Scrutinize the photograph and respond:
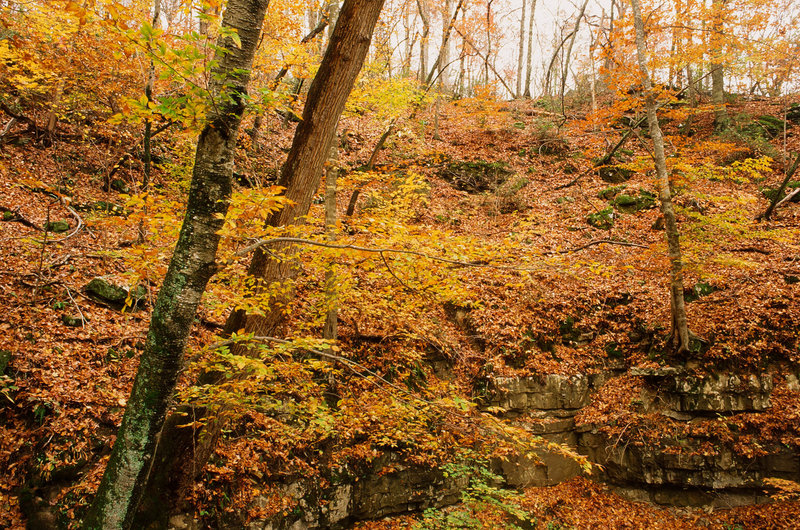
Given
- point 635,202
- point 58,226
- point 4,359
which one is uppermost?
point 635,202

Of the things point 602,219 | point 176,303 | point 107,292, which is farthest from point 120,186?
point 602,219

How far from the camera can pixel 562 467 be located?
24.7ft

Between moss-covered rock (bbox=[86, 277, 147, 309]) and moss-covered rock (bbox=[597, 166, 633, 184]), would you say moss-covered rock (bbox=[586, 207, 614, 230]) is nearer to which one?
moss-covered rock (bbox=[597, 166, 633, 184])

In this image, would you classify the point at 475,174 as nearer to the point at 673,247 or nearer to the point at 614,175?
the point at 614,175

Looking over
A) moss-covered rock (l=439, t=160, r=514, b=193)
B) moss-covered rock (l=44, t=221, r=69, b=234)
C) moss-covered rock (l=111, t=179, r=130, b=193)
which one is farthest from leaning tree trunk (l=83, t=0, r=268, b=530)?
moss-covered rock (l=439, t=160, r=514, b=193)

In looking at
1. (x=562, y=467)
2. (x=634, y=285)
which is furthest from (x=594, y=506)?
(x=634, y=285)

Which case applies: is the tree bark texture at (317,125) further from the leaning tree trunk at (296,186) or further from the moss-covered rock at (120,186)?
the moss-covered rock at (120,186)

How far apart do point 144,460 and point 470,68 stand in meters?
27.7

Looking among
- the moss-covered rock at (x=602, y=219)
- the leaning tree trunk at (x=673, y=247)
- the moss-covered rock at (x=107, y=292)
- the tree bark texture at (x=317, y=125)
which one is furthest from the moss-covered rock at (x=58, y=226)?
the moss-covered rock at (x=602, y=219)

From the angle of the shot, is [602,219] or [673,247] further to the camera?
[602,219]

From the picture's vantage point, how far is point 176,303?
7.32 feet

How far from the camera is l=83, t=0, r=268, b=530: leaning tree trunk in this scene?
2189mm

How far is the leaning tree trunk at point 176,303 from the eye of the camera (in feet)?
7.18

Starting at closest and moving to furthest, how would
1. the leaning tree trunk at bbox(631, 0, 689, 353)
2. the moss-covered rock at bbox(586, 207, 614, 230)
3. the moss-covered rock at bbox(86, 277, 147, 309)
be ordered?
the moss-covered rock at bbox(86, 277, 147, 309) < the leaning tree trunk at bbox(631, 0, 689, 353) < the moss-covered rock at bbox(586, 207, 614, 230)
